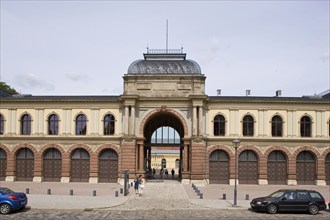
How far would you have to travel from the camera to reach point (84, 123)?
47.9m

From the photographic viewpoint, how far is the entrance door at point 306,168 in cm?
4650

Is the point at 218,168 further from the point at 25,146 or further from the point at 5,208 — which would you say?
the point at 5,208

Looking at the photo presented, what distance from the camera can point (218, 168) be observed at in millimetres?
46656

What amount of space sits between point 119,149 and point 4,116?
14582 mm

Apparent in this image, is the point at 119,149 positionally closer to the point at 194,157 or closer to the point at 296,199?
the point at 194,157

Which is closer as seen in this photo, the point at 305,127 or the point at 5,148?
the point at 305,127

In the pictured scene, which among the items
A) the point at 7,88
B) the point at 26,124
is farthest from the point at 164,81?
the point at 7,88

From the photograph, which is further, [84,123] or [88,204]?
[84,123]

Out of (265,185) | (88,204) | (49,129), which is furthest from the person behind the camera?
(49,129)

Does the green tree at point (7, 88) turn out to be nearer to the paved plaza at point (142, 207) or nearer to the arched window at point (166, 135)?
the arched window at point (166, 135)

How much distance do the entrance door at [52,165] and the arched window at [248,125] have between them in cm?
2198

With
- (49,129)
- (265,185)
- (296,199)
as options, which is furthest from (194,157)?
(296,199)

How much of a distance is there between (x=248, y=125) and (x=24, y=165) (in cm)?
2684

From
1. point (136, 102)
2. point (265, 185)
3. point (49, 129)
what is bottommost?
point (265, 185)
